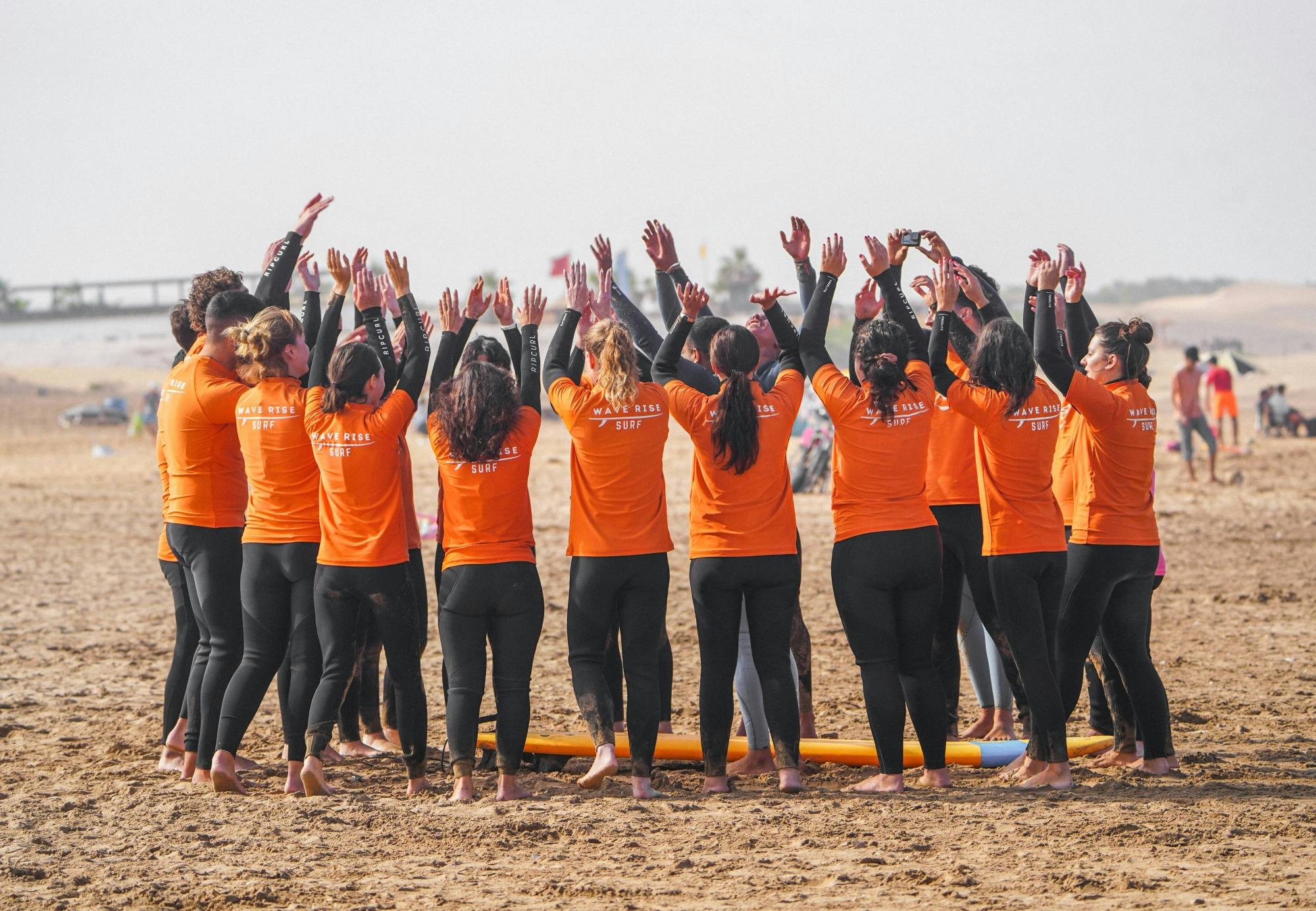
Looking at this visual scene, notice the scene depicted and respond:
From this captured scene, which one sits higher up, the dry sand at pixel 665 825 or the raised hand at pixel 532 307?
the raised hand at pixel 532 307

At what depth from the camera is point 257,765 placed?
21.5ft

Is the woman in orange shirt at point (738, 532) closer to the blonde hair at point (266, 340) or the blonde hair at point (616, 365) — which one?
the blonde hair at point (616, 365)

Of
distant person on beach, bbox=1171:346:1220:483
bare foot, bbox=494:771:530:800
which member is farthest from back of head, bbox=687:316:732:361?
distant person on beach, bbox=1171:346:1220:483

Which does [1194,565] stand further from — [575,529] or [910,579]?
[575,529]

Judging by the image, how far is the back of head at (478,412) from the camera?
5574 millimetres

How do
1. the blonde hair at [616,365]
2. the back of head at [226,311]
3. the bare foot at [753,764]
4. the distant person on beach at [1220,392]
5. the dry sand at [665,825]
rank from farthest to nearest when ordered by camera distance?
the distant person on beach at [1220,392], the bare foot at [753,764], the back of head at [226,311], the blonde hair at [616,365], the dry sand at [665,825]

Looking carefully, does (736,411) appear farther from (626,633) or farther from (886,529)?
(626,633)

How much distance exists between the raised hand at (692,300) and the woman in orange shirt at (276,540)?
1.78m

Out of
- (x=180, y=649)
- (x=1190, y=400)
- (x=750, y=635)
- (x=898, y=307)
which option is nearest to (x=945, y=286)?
(x=898, y=307)

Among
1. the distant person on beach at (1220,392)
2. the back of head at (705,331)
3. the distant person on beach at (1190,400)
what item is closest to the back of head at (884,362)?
the back of head at (705,331)

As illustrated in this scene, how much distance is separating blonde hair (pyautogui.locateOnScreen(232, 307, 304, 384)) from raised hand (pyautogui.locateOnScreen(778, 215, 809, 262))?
7.68 ft

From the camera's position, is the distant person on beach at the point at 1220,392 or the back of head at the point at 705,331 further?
the distant person on beach at the point at 1220,392

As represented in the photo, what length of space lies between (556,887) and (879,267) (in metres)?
3.12

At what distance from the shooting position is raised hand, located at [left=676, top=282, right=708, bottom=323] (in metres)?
5.69
